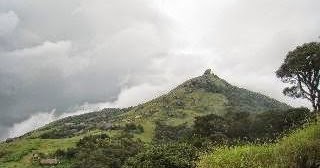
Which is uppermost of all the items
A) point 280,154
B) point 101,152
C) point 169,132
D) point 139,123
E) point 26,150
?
point 139,123

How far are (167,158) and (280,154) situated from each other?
3399cm

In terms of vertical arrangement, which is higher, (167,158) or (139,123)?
(139,123)

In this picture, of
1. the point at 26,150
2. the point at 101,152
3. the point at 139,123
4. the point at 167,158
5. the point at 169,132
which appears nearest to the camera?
the point at 167,158

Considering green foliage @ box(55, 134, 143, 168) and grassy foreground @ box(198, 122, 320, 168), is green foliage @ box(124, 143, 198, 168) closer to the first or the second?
green foliage @ box(55, 134, 143, 168)

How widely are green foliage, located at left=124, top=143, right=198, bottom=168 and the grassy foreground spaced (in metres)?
26.8

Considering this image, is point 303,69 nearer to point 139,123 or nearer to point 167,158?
point 167,158

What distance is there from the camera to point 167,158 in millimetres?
60188

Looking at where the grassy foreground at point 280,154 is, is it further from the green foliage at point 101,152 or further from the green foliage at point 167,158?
the green foliage at point 101,152

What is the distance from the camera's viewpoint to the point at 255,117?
4097 inches

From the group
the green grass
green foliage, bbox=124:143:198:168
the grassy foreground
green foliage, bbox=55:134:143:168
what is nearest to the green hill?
the green grass

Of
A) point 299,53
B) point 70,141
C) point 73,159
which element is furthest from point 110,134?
point 299,53

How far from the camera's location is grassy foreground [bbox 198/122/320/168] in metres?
25.8

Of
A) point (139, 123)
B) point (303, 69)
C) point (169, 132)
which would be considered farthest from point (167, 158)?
point (139, 123)

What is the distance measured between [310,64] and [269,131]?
22275 mm
